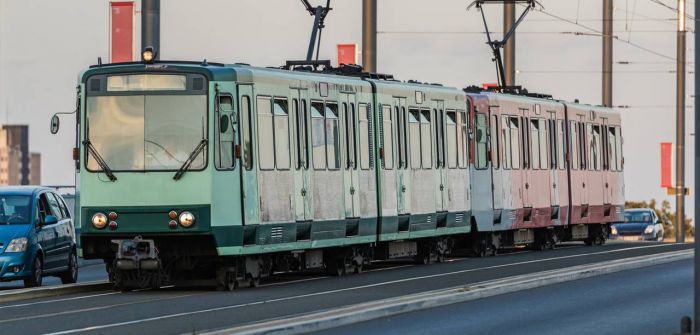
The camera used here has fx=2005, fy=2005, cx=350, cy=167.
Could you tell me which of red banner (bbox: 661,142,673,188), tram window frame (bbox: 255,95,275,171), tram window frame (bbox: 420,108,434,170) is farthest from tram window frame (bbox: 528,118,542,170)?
red banner (bbox: 661,142,673,188)

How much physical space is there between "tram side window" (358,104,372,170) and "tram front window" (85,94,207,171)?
5.80 metres

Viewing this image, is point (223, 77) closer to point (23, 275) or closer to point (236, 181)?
point (236, 181)

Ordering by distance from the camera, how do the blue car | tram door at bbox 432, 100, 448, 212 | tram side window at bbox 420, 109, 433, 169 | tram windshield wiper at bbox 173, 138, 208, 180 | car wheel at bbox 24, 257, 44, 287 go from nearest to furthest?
tram windshield wiper at bbox 173, 138, 208, 180, the blue car, car wheel at bbox 24, 257, 44, 287, tram side window at bbox 420, 109, 433, 169, tram door at bbox 432, 100, 448, 212

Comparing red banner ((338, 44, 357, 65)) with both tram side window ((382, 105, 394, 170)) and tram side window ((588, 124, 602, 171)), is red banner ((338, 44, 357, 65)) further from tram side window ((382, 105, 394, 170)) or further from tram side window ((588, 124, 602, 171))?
tram side window ((382, 105, 394, 170))

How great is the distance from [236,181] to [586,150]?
2199 centimetres

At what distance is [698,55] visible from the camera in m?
19.3

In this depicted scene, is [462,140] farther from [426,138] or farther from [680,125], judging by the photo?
[680,125]

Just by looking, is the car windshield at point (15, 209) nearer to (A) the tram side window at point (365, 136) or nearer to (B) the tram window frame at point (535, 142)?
(A) the tram side window at point (365, 136)

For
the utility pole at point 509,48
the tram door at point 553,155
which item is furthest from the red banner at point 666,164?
the tram door at point 553,155

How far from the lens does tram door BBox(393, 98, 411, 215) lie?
3425 cm

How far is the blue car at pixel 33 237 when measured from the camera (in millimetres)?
28797

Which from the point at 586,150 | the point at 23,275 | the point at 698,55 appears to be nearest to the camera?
the point at 698,55

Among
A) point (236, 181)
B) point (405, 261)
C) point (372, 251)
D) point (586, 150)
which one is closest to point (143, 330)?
point (236, 181)

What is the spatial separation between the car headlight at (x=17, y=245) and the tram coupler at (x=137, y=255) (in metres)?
2.73
